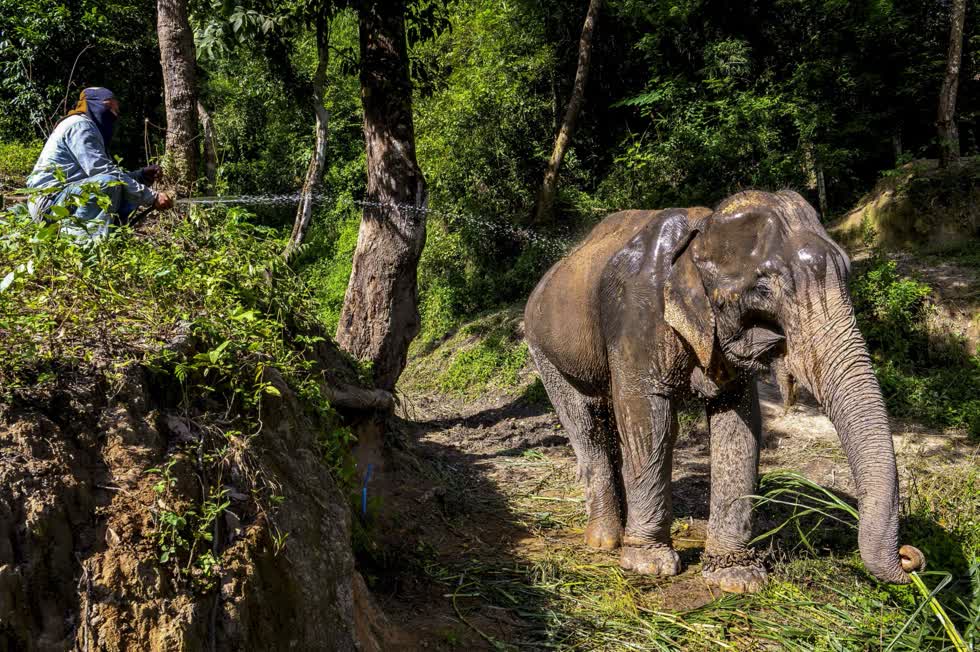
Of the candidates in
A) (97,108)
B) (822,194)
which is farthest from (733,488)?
(822,194)

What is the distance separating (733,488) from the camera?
5043 mm

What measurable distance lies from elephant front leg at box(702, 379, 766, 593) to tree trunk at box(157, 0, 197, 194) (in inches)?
203

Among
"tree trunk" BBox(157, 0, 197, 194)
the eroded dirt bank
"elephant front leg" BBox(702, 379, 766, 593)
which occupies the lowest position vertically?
"elephant front leg" BBox(702, 379, 766, 593)

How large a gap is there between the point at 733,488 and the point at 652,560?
750mm

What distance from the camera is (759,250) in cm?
429

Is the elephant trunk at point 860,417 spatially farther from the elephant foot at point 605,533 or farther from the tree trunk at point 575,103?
the tree trunk at point 575,103

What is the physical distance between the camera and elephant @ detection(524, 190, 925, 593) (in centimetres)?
390

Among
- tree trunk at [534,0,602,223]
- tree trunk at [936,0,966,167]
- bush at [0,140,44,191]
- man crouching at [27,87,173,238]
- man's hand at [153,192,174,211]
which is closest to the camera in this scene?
man crouching at [27,87,173,238]

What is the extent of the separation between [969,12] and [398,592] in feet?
53.6

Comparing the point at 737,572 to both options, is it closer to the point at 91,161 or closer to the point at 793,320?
the point at 793,320

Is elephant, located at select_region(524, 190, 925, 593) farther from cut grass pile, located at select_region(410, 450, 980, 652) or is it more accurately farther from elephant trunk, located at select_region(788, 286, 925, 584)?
cut grass pile, located at select_region(410, 450, 980, 652)

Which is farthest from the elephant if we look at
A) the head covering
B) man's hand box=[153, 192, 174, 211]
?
the head covering

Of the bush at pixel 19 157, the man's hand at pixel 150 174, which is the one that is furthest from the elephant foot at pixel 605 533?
the bush at pixel 19 157

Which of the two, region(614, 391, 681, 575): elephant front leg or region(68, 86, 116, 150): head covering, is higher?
region(68, 86, 116, 150): head covering
